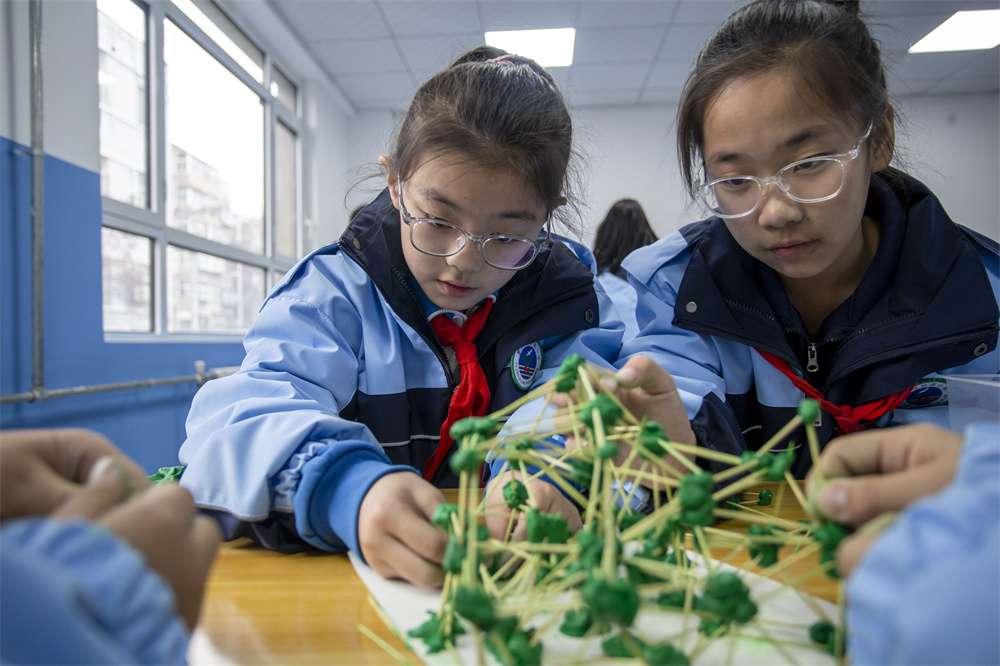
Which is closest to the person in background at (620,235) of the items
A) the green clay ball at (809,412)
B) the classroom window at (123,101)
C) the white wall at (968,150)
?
the classroom window at (123,101)

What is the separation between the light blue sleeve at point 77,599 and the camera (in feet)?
0.64

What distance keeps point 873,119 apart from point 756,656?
830mm

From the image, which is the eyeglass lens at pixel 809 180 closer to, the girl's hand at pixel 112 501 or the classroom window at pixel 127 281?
the girl's hand at pixel 112 501

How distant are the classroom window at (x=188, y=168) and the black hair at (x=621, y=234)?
6.94 feet

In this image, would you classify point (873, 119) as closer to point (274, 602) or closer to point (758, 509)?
point (758, 509)

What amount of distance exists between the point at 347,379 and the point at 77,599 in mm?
676

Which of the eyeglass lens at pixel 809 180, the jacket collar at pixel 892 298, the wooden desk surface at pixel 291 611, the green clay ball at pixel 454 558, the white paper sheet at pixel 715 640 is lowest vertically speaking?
the wooden desk surface at pixel 291 611

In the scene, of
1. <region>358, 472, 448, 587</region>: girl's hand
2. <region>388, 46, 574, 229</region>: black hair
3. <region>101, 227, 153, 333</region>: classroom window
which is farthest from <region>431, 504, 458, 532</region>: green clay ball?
<region>101, 227, 153, 333</region>: classroom window

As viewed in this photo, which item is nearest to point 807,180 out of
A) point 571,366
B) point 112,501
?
point 571,366

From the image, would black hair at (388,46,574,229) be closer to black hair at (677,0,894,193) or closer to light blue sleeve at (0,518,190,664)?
black hair at (677,0,894,193)

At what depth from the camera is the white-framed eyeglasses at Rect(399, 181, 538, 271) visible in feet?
2.78

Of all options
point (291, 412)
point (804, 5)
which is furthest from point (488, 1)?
point (291, 412)

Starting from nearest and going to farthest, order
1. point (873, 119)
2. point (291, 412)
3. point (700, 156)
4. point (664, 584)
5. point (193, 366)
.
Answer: point (664, 584)
point (291, 412)
point (873, 119)
point (700, 156)
point (193, 366)

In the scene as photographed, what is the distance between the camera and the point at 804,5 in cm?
89
